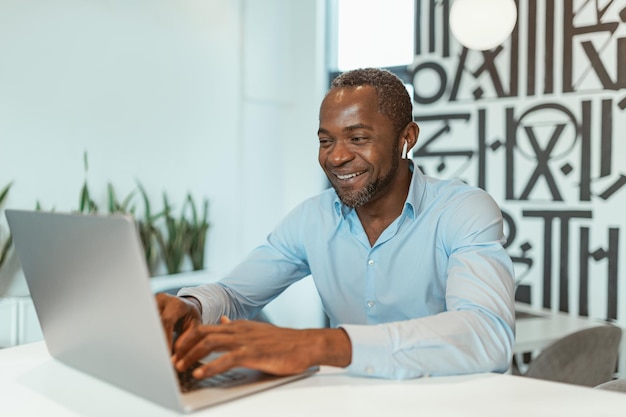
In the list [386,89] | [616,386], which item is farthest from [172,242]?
[616,386]

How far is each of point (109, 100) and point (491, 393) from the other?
338 cm

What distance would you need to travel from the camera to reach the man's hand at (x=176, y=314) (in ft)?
4.17

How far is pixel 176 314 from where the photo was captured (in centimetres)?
130

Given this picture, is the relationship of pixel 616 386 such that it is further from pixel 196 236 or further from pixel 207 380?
pixel 196 236

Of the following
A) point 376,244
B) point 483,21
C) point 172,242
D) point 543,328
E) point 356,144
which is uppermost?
point 483,21

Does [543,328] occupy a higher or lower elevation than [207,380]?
lower

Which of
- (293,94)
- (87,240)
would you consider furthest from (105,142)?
(87,240)

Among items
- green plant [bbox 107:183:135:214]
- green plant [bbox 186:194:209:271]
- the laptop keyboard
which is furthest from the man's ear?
green plant [bbox 186:194:209:271]

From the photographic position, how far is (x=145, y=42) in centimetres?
415

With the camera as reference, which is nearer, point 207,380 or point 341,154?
point 207,380

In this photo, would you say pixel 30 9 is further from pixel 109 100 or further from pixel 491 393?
pixel 491 393

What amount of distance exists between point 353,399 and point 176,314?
449mm

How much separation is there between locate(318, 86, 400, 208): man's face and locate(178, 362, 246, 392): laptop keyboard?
78 cm

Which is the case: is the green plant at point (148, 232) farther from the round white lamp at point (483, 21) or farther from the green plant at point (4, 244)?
the round white lamp at point (483, 21)
